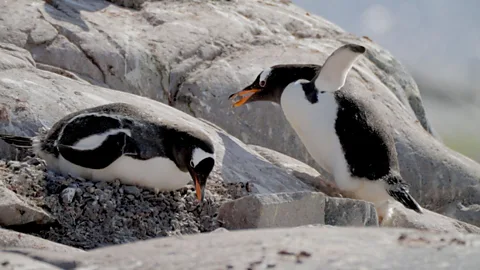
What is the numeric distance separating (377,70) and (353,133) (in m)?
3.39

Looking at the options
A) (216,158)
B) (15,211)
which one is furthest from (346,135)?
(15,211)

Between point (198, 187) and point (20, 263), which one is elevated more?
point (20, 263)

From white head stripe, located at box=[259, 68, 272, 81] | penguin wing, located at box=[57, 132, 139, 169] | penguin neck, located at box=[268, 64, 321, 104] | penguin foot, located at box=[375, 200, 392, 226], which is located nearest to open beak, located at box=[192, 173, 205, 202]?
penguin wing, located at box=[57, 132, 139, 169]

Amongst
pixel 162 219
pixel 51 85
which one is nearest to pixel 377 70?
pixel 51 85

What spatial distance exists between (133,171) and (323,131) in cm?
189

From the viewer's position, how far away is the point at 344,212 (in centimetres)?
501

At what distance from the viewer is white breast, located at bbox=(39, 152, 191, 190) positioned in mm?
4887

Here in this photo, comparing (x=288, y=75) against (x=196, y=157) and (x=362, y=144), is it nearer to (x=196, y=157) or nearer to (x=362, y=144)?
(x=362, y=144)

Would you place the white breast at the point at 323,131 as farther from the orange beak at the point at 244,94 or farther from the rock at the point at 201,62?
the rock at the point at 201,62

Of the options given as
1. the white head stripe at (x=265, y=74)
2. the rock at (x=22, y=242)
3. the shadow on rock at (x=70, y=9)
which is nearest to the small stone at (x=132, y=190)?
the rock at (x=22, y=242)

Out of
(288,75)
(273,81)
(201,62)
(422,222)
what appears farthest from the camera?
(201,62)

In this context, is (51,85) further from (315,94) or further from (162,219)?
(315,94)

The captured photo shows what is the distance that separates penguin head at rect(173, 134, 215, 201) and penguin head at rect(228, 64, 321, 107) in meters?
2.24

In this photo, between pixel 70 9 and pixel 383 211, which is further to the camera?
pixel 70 9
